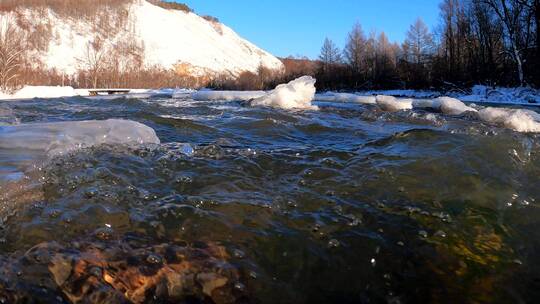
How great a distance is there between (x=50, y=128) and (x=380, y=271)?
12.3ft

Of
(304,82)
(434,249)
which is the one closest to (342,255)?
(434,249)

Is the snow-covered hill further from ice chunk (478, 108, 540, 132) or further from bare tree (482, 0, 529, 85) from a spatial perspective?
ice chunk (478, 108, 540, 132)

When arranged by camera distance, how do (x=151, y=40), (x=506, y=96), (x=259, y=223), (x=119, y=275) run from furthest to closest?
(x=151, y=40) < (x=506, y=96) < (x=259, y=223) < (x=119, y=275)

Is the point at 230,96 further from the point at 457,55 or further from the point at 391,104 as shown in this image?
the point at 457,55

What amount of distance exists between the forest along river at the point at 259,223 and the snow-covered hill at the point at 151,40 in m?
68.6

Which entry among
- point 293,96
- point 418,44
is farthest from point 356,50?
point 293,96

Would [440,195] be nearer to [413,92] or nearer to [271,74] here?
[413,92]

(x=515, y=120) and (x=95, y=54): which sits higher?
(x=95, y=54)

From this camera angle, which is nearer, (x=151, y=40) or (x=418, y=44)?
(x=418, y=44)

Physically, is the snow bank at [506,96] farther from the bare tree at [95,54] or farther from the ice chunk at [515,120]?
the bare tree at [95,54]

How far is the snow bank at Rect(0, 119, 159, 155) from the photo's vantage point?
3.87 m

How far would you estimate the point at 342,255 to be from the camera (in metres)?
2.29

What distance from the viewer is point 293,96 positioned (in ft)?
37.4

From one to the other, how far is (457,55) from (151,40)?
2327 inches
